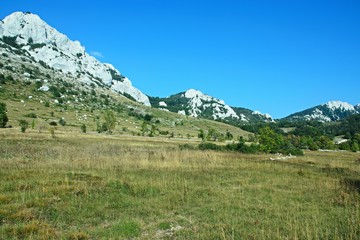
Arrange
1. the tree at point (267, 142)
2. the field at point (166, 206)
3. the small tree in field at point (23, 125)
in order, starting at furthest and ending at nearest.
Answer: the small tree in field at point (23, 125)
the tree at point (267, 142)
the field at point (166, 206)

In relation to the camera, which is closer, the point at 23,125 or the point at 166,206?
the point at 166,206

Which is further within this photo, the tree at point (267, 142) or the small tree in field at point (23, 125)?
the small tree in field at point (23, 125)

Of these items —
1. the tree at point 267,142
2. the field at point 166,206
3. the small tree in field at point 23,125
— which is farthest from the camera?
the small tree in field at point 23,125

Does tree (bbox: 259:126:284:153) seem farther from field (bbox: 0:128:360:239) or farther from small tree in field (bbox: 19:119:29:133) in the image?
small tree in field (bbox: 19:119:29:133)

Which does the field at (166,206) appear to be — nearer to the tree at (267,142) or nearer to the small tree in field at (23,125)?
the tree at (267,142)

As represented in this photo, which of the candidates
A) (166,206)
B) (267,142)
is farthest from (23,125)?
(166,206)

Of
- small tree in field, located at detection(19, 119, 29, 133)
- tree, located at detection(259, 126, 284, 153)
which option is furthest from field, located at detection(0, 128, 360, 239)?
small tree in field, located at detection(19, 119, 29, 133)

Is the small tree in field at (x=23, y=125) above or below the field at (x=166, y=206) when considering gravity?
above

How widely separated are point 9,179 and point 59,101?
5963 inches

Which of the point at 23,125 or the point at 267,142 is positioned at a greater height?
the point at 23,125

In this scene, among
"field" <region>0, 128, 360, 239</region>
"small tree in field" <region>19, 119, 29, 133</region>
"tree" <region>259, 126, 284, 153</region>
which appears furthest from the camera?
"small tree in field" <region>19, 119, 29, 133</region>

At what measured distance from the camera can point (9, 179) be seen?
1516cm

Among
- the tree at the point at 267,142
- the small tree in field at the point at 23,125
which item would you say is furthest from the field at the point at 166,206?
the small tree in field at the point at 23,125

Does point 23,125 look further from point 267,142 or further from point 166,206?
point 166,206
